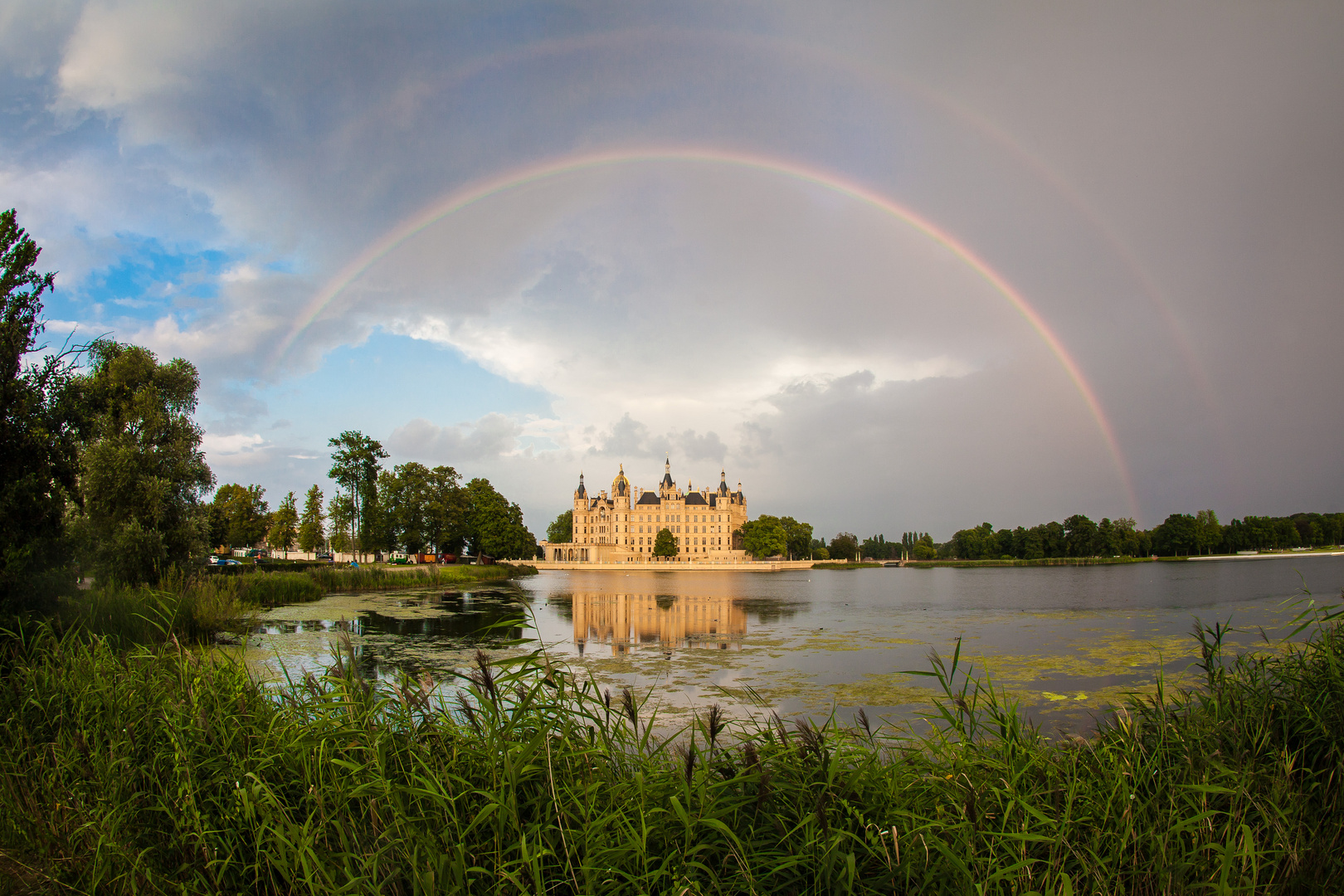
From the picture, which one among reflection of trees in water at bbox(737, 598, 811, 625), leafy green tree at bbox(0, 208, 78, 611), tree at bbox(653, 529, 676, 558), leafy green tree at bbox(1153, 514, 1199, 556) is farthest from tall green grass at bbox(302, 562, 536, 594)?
leafy green tree at bbox(1153, 514, 1199, 556)

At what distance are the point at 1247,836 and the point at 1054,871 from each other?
28.9 inches

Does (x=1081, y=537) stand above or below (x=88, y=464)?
below

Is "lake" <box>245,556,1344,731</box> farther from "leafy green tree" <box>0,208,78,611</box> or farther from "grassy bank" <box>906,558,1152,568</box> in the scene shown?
"grassy bank" <box>906,558,1152,568</box>

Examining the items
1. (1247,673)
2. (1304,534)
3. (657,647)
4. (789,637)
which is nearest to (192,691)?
(1247,673)

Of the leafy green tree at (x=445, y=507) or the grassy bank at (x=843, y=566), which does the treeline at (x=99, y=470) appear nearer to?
the leafy green tree at (x=445, y=507)

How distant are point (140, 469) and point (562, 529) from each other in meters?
126

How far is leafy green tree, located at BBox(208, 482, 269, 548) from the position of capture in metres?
62.0

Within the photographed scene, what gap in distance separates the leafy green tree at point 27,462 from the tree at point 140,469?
36.0 feet

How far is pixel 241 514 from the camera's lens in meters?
63.7

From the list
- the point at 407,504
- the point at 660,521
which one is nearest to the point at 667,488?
the point at 660,521

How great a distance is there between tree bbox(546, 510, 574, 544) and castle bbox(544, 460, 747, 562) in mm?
2025

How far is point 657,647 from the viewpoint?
16891 millimetres

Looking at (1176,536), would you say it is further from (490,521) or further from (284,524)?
(284,524)

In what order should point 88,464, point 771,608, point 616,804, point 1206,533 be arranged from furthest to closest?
point 1206,533
point 771,608
point 88,464
point 616,804
